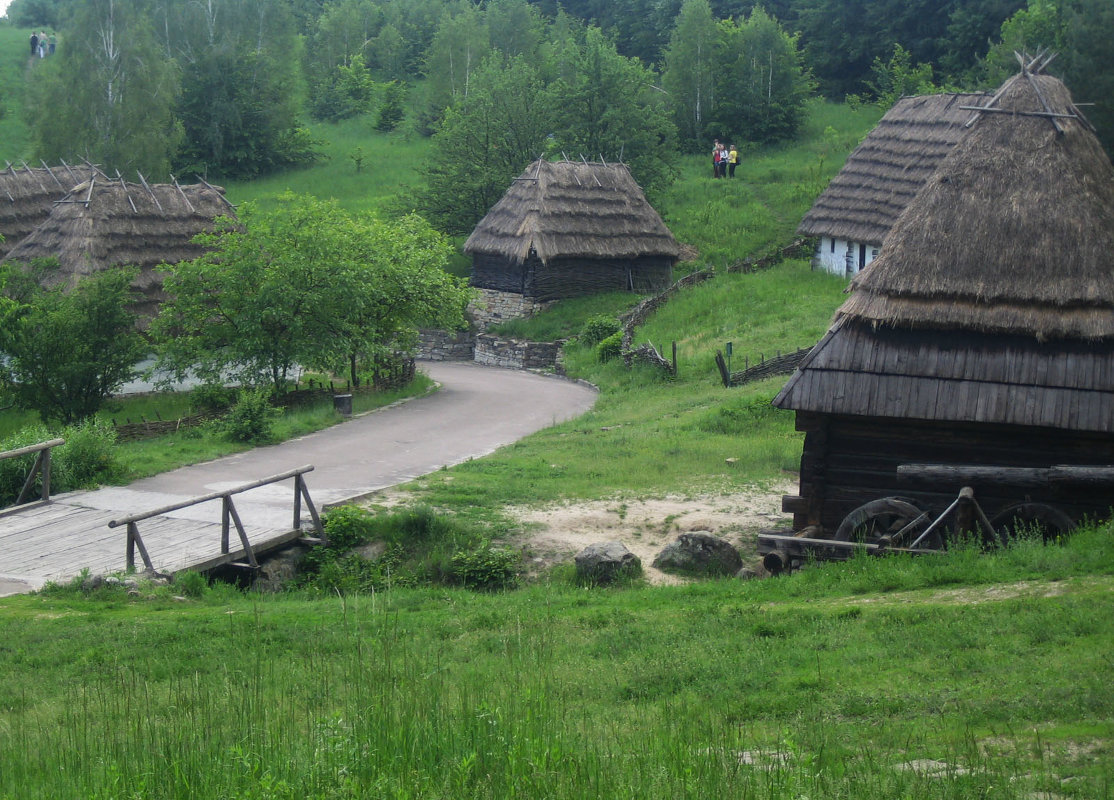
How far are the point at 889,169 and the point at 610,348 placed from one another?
11.9 metres

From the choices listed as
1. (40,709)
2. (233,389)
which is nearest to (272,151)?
(233,389)

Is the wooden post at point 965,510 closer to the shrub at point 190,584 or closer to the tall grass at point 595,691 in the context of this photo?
the tall grass at point 595,691

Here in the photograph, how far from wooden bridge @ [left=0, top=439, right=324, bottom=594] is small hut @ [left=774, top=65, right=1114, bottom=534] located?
24.0 feet

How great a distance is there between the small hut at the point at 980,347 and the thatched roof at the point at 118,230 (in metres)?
23.0

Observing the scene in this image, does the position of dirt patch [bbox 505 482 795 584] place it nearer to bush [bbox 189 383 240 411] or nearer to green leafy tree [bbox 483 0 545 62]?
bush [bbox 189 383 240 411]

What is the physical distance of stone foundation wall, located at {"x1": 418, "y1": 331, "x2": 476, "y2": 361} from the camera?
4003 centimetres

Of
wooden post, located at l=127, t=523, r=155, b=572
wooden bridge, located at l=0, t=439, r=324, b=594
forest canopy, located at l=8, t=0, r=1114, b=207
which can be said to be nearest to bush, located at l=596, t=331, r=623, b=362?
forest canopy, located at l=8, t=0, r=1114, b=207

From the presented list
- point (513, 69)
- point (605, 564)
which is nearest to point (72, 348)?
point (605, 564)

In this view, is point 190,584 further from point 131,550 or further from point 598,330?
point 598,330

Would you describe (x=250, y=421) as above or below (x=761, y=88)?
below

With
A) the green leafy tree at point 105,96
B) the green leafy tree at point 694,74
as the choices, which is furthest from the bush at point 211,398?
the green leafy tree at point 694,74

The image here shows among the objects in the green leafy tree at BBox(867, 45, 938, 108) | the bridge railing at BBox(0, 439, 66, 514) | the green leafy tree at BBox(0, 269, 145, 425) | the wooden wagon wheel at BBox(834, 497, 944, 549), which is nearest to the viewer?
the wooden wagon wheel at BBox(834, 497, 944, 549)

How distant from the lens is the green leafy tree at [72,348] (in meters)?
24.4

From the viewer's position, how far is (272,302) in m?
26.2
